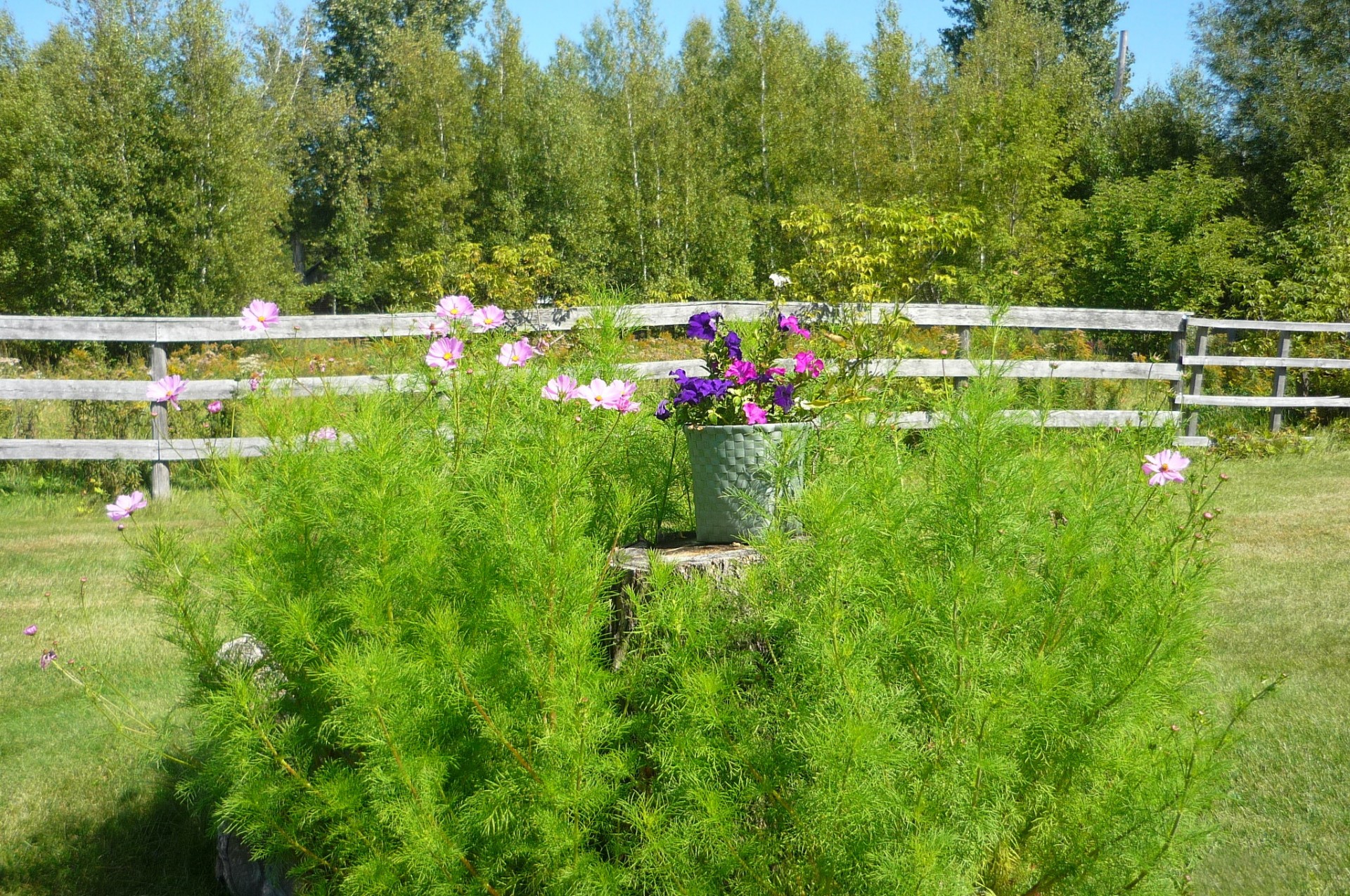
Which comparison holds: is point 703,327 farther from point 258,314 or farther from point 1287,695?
point 1287,695

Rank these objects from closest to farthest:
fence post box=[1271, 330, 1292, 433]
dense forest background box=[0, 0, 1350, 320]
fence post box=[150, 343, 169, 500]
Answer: fence post box=[150, 343, 169, 500], fence post box=[1271, 330, 1292, 433], dense forest background box=[0, 0, 1350, 320]

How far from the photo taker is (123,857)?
274 cm

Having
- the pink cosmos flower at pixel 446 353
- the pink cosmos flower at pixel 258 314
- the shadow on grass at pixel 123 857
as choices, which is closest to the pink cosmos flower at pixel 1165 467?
the pink cosmos flower at pixel 446 353

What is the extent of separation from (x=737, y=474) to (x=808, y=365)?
0.35 meters

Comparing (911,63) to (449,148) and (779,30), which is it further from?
(449,148)

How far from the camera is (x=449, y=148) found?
74.8 ft

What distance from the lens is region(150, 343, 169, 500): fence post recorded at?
21.3 ft

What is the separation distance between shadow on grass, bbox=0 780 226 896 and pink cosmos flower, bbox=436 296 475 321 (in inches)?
60.6

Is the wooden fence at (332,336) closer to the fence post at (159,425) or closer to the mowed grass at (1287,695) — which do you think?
the fence post at (159,425)

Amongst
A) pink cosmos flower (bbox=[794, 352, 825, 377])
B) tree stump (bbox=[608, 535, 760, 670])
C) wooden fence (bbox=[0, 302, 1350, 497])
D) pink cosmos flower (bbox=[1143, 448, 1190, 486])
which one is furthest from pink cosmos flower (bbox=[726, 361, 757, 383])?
wooden fence (bbox=[0, 302, 1350, 497])

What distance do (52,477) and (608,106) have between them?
19.3 m

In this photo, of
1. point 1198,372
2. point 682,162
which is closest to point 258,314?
point 1198,372

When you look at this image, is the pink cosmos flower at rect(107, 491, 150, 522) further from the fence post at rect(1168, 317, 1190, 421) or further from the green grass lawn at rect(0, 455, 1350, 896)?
the fence post at rect(1168, 317, 1190, 421)

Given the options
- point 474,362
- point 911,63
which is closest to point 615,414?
point 474,362
